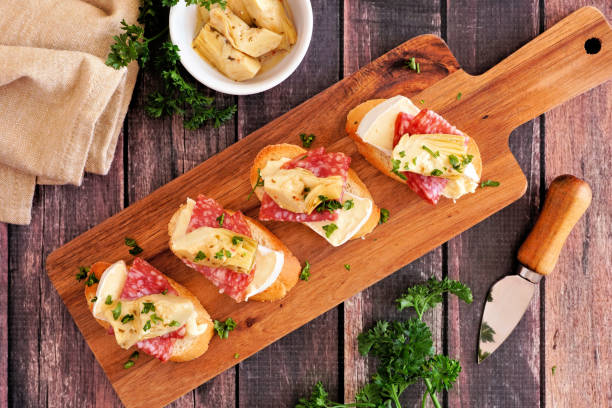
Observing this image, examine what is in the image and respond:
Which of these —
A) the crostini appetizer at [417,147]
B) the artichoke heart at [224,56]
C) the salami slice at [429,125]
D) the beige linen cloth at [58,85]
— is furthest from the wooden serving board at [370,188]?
the beige linen cloth at [58,85]

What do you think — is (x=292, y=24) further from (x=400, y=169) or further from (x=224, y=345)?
(x=224, y=345)

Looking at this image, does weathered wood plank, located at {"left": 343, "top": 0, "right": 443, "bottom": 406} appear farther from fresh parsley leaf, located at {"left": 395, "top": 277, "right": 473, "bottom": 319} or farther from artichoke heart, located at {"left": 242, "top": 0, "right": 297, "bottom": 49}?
artichoke heart, located at {"left": 242, "top": 0, "right": 297, "bottom": 49}

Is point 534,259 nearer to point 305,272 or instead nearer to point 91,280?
point 305,272

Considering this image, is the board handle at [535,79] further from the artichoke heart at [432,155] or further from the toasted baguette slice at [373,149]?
the artichoke heart at [432,155]

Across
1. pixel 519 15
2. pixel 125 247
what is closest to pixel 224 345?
pixel 125 247

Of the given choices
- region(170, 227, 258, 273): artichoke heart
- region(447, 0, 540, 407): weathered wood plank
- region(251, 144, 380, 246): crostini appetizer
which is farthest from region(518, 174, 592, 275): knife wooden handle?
region(170, 227, 258, 273): artichoke heart
